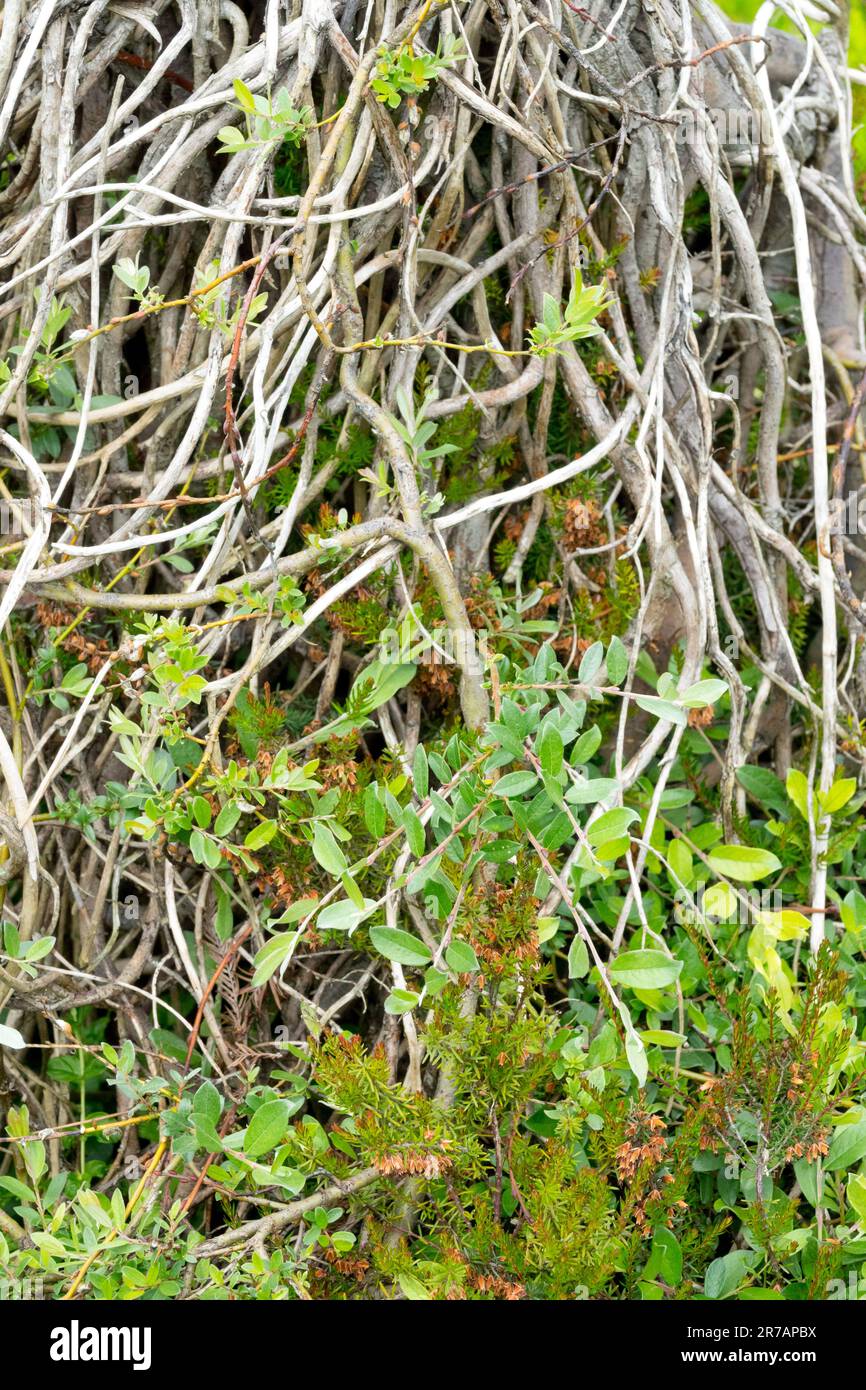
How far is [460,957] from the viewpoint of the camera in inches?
38.9

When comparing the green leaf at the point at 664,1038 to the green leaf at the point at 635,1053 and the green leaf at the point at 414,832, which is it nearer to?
the green leaf at the point at 635,1053

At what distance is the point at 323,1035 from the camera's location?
4.09ft

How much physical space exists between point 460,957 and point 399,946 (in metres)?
0.06

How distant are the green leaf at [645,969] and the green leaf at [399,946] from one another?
170 mm

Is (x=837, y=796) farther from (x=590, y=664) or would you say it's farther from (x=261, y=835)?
(x=261, y=835)

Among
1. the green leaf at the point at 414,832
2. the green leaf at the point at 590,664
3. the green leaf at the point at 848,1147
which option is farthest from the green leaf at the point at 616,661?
the green leaf at the point at 848,1147

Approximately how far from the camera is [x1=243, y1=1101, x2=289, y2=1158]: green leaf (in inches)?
40.1

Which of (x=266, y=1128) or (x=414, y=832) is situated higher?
(x=414, y=832)

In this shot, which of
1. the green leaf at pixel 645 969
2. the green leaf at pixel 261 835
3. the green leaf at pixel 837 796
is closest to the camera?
the green leaf at pixel 645 969

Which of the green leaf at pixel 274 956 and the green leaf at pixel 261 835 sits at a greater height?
the green leaf at pixel 261 835

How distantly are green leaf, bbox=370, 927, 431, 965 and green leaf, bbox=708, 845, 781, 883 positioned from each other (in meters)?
0.36

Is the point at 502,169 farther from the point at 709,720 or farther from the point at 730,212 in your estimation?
the point at 709,720

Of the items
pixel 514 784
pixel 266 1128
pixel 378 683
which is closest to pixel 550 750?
pixel 514 784

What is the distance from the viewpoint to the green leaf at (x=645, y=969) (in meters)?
0.97
